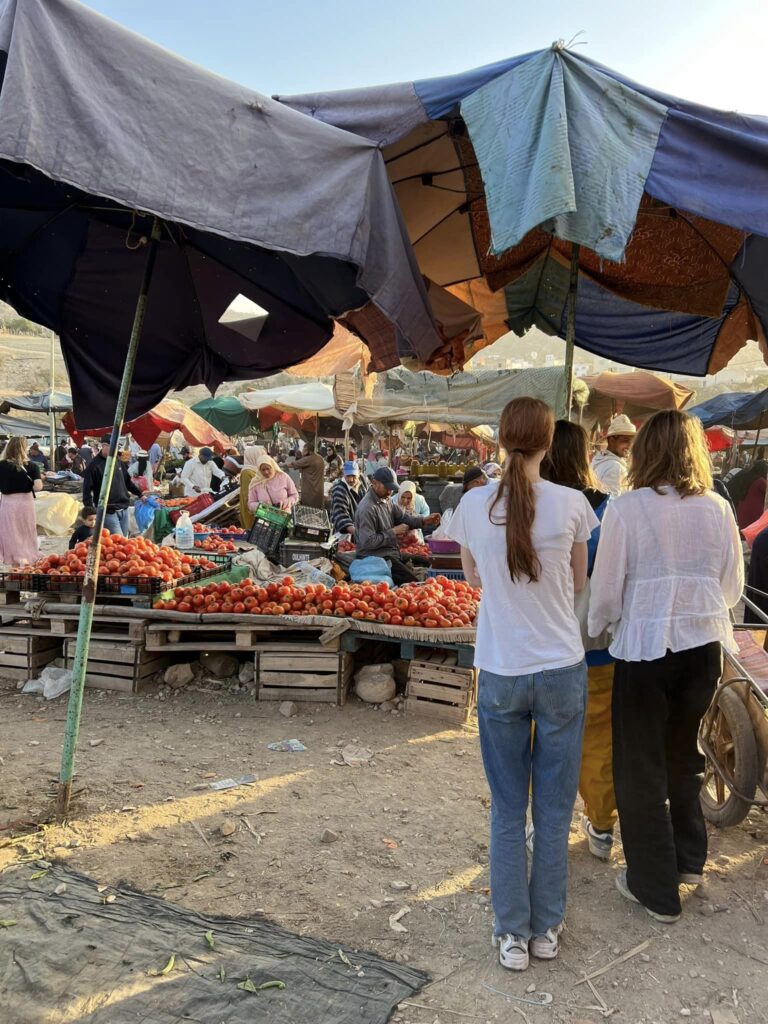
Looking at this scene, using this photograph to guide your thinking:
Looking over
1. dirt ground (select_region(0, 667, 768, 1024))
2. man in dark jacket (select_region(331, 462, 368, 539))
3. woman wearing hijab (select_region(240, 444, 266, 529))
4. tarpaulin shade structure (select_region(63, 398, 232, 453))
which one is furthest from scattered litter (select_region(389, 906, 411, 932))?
tarpaulin shade structure (select_region(63, 398, 232, 453))

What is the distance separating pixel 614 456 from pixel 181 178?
4572 mm

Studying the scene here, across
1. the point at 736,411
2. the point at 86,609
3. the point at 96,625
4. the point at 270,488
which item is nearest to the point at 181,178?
the point at 86,609

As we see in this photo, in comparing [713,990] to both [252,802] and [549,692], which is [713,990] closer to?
[549,692]

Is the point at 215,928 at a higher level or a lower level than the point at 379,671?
lower

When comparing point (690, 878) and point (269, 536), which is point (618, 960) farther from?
point (269, 536)

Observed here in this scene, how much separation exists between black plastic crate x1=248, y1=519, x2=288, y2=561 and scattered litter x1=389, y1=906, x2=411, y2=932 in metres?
5.86

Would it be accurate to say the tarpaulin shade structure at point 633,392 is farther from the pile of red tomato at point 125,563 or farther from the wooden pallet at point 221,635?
the pile of red tomato at point 125,563

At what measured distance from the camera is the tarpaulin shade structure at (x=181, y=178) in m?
2.44

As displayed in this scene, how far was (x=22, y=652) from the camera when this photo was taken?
6184mm

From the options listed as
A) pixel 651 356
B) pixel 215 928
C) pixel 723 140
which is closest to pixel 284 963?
pixel 215 928

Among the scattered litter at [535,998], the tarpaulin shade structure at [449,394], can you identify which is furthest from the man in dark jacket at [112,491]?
the scattered litter at [535,998]

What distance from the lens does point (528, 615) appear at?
2668 mm

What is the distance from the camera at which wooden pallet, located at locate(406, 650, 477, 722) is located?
5.54 m

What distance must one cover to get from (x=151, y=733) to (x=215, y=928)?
2536 millimetres
